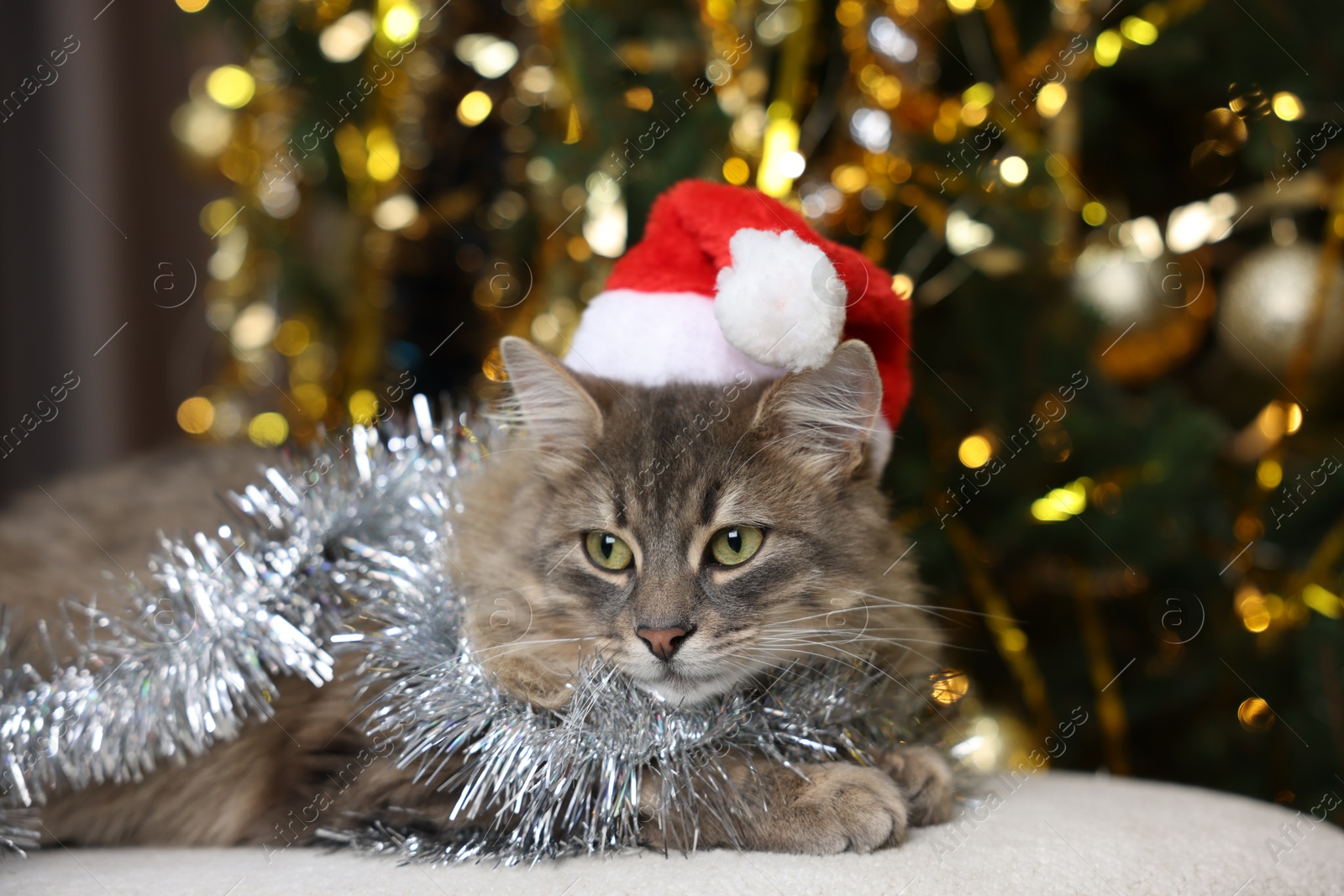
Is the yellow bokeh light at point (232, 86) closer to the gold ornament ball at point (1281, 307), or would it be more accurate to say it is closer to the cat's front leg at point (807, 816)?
the cat's front leg at point (807, 816)

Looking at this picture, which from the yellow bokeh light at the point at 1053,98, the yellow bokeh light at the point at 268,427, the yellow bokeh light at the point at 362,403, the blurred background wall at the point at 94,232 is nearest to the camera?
the yellow bokeh light at the point at 1053,98

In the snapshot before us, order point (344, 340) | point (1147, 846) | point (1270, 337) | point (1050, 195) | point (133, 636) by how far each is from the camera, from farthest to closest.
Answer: point (344, 340) < point (1270, 337) < point (1050, 195) < point (133, 636) < point (1147, 846)

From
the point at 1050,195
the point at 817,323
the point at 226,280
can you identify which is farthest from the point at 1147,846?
the point at 226,280

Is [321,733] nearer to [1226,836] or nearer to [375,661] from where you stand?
[375,661]

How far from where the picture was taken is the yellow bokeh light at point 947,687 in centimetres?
112

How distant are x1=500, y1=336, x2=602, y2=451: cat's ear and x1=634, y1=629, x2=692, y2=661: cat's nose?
258 millimetres

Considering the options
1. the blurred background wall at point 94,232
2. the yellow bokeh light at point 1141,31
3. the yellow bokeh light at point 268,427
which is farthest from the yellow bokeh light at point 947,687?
the blurred background wall at point 94,232

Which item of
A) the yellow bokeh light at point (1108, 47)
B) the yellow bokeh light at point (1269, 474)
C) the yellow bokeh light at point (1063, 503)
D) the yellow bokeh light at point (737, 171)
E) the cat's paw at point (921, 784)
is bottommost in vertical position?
the cat's paw at point (921, 784)

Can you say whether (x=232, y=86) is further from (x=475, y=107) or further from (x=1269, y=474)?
(x=1269, y=474)

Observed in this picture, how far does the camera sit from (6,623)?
1.10m

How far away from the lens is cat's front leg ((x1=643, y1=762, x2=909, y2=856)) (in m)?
0.93

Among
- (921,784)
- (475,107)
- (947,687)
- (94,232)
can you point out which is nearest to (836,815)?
(921,784)

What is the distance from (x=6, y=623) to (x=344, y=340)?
935mm

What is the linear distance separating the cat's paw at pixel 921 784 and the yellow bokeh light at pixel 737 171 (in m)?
0.93
